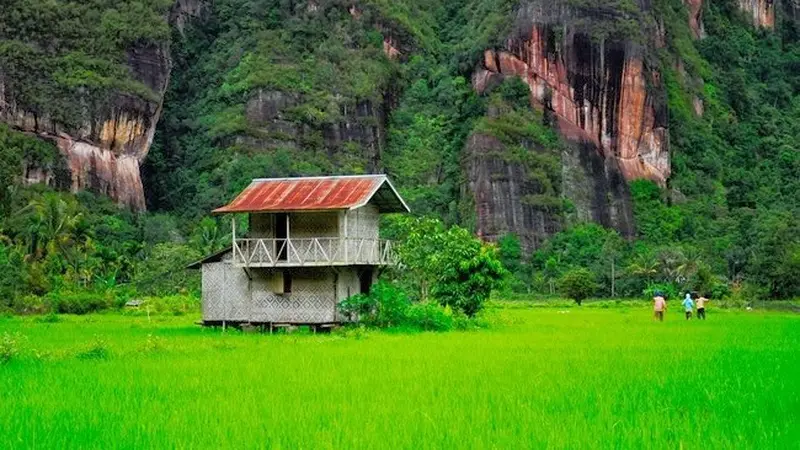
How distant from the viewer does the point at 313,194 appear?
30.4 metres

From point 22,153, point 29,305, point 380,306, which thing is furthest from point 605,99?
point 380,306

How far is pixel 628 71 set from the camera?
99.8 m

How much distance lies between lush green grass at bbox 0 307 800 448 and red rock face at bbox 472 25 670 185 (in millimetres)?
80824

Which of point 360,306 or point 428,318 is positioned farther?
point 360,306

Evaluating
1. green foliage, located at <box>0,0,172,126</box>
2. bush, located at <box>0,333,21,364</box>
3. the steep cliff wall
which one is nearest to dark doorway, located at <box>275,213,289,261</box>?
bush, located at <box>0,333,21,364</box>

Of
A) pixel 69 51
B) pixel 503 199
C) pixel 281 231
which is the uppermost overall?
pixel 69 51

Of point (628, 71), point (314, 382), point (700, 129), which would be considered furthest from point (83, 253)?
point (700, 129)

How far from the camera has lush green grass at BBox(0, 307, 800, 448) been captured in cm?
938

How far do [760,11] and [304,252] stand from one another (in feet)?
382

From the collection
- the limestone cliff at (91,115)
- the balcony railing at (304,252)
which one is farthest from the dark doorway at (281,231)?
the limestone cliff at (91,115)

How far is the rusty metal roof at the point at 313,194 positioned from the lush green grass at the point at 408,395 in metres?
8.22

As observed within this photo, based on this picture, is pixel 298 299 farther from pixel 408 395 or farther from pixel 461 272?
pixel 408 395

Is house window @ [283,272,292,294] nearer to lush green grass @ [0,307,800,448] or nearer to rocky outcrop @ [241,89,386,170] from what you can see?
lush green grass @ [0,307,800,448]

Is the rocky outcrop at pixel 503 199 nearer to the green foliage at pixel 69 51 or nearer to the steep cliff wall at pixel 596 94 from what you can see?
the steep cliff wall at pixel 596 94
